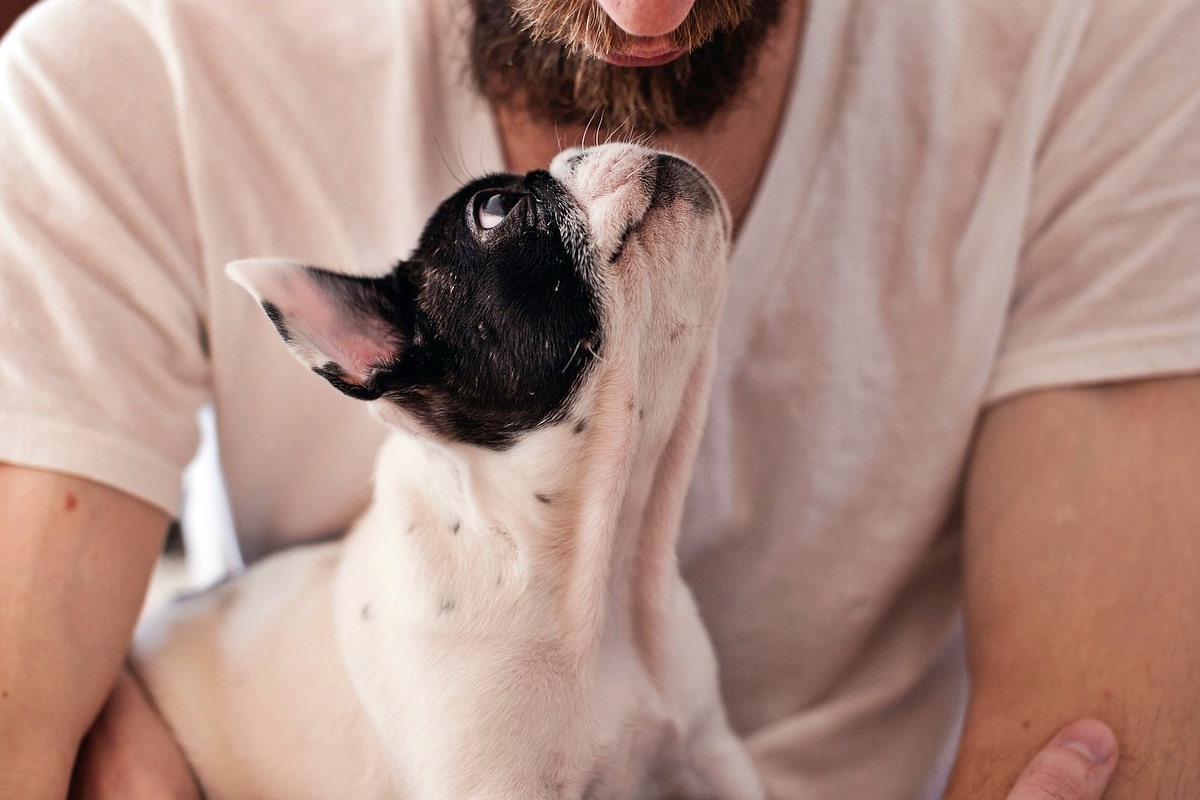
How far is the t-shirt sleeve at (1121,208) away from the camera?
3.07 ft

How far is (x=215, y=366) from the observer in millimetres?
995

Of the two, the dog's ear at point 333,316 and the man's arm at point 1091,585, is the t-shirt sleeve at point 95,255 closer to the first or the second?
the dog's ear at point 333,316

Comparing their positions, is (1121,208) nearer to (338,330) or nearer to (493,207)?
(493,207)

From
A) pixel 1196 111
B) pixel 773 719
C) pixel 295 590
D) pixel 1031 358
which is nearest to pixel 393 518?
pixel 295 590

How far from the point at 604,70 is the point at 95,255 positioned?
0.47m

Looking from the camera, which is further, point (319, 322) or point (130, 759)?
point (130, 759)

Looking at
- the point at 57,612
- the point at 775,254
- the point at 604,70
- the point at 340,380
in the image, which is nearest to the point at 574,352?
the point at 340,380

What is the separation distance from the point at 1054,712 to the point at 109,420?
2.76 ft

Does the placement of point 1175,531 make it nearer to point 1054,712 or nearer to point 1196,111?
point 1054,712

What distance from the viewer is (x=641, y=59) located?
790 mm

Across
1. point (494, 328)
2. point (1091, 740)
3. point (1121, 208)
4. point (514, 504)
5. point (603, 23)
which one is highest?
point (603, 23)

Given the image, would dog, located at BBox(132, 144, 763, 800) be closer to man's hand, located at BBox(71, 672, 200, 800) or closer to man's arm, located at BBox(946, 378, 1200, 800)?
man's hand, located at BBox(71, 672, 200, 800)

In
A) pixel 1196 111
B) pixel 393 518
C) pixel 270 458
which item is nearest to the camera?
pixel 393 518

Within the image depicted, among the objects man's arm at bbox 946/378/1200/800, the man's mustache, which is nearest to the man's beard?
the man's mustache
